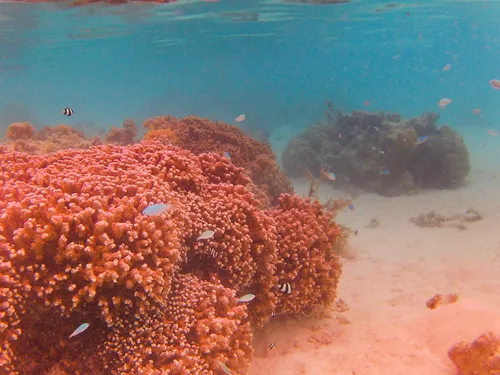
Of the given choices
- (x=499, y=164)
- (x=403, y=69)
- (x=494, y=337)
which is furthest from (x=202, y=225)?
(x=403, y=69)

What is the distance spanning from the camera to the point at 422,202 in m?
15.5

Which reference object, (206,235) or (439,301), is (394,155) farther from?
(206,235)

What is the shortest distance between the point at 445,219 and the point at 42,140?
15231mm

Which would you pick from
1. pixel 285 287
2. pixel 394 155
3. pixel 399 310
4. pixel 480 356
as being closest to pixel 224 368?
pixel 285 287

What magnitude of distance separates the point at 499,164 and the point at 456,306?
20.7m

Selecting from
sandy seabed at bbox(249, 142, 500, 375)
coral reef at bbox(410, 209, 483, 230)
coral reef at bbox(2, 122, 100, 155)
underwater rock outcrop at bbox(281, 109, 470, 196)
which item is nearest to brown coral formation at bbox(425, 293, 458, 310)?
sandy seabed at bbox(249, 142, 500, 375)

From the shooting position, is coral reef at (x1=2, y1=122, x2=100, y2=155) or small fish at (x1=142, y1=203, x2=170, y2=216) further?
coral reef at (x1=2, y1=122, x2=100, y2=155)

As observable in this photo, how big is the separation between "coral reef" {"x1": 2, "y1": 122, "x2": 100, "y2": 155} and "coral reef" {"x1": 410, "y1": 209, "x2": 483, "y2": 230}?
1220cm

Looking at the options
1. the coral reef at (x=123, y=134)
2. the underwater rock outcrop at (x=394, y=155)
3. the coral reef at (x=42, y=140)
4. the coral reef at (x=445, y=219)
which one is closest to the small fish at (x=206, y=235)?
the coral reef at (x=42, y=140)

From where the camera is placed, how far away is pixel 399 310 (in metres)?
6.56

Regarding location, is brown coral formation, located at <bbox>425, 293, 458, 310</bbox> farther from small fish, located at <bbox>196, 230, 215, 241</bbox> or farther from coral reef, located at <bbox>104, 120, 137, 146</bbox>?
coral reef, located at <bbox>104, 120, 137, 146</bbox>

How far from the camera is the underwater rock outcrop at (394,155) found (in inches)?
659

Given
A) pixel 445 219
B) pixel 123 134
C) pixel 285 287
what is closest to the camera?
pixel 285 287

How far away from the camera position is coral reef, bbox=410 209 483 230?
12781 millimetres
